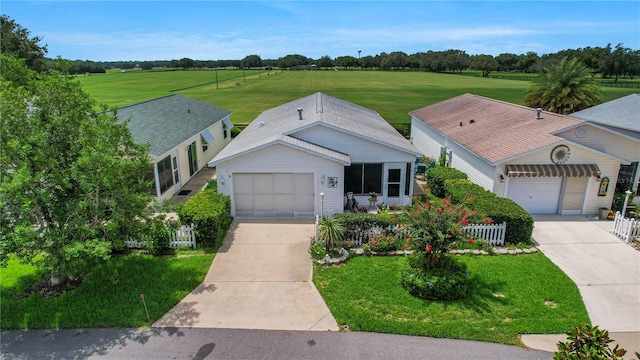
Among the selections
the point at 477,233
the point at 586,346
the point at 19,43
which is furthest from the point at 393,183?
the point at 19,43

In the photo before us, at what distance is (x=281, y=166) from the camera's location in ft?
52.8

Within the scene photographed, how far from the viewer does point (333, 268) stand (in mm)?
12117

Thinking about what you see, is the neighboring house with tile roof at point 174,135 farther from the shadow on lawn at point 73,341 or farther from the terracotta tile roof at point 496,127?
the terracotta tile roof at point 496,127

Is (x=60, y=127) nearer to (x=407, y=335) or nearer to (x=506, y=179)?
(x=407, y=335)

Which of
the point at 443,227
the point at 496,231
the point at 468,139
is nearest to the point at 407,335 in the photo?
the point at 443,227

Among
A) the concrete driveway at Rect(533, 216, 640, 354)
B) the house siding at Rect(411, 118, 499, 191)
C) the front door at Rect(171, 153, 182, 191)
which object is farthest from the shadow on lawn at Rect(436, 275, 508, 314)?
the front door at Rect(171, 153, 182, 191)

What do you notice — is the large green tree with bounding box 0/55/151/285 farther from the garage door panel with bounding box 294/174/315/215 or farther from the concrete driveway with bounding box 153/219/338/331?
the garage door panel with bounding box 294/174/315/215

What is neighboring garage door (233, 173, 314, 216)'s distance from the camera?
16328mm

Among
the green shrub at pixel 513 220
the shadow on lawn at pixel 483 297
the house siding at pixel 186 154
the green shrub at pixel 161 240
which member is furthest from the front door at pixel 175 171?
the shadow on lawn at pixel 483 297

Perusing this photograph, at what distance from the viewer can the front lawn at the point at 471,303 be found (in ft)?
30.1

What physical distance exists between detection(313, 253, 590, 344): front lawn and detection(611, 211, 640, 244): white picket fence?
175 inches

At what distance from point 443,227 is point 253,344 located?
5742mm

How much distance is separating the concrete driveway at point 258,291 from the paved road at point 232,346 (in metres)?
Result: 0.36

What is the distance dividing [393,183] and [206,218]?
8.69 meters
